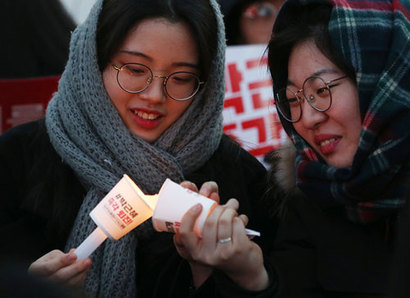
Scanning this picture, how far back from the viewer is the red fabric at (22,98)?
3129 mm

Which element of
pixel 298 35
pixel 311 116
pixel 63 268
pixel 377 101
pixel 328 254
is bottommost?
pixel 328 254

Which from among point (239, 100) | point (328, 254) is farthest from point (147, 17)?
point (239, 100)

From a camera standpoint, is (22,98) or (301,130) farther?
(22,98)

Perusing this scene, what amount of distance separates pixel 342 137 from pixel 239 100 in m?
1.53

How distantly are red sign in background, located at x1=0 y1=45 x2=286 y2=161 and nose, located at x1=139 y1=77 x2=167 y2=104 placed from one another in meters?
1.10

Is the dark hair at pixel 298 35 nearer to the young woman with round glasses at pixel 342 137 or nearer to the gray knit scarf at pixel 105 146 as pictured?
the young woman with round glasses at pixel 342 137

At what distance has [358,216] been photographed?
6.55ft

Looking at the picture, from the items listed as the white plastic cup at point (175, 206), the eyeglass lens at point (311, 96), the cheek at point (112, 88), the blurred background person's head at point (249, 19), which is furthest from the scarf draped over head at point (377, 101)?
the blurred background person's head at point (249, 19)

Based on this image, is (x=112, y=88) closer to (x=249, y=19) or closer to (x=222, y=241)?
(x=222, y=241)

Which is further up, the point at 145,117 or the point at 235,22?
the point at 145,117

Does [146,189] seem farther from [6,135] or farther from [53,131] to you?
[6,135]

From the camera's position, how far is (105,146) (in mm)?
2316

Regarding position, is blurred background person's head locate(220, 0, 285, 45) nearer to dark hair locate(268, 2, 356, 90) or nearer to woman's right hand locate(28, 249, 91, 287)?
dark hair locate(268, 2, 356, 90)

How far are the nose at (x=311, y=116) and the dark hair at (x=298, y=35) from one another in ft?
0.53
